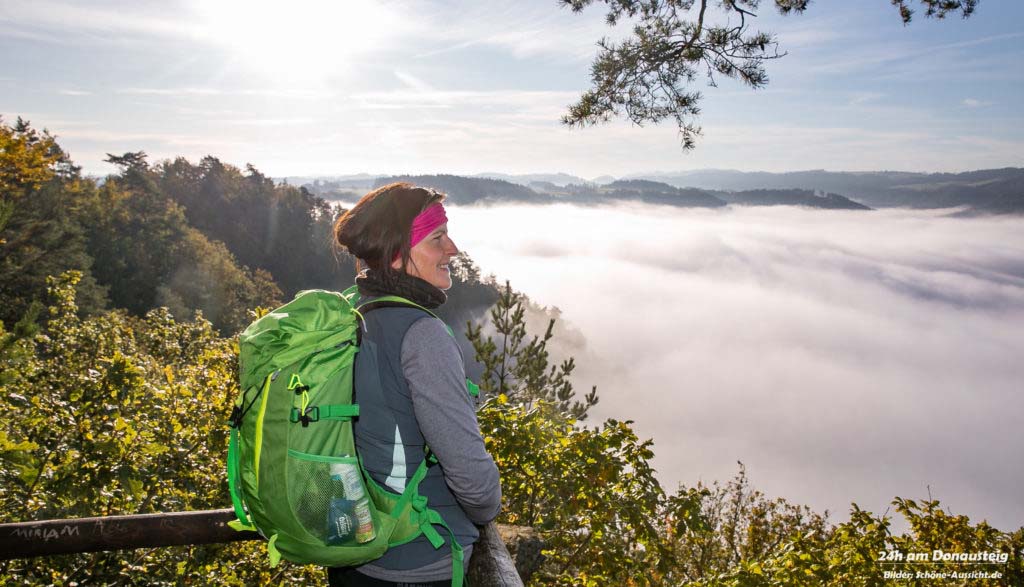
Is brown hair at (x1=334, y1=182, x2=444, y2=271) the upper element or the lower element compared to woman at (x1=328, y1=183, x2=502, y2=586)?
upper

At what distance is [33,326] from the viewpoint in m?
3.98

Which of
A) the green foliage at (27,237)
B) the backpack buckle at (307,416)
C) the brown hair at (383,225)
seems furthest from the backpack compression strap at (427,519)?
the green foliage at (27,237)

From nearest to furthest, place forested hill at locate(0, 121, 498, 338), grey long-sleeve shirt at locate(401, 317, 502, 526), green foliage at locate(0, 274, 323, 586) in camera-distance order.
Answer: grey long-sleeve shirt at locate(401, 317, 502, 526) < green foliage at locate(0, 274, 323, 586) < forested hill at locate(0, 121, 498, 338)

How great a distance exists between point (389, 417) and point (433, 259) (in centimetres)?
57

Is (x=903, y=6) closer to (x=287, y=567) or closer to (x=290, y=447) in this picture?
(x=290, y=447)

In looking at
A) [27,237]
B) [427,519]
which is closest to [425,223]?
[427,519]

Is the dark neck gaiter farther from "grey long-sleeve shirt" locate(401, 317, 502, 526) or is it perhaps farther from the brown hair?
"grey long-sleeve shirt" locate(401, 317, 502, 526)

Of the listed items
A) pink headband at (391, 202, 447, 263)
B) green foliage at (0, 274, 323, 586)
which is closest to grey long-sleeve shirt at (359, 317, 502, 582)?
pink headband at (391, 202, 447, 263)

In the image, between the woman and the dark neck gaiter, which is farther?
the dark neck gaiter

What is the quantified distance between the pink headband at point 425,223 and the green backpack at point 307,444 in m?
0.39

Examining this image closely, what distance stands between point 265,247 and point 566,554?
83527mm

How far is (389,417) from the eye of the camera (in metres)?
1.73

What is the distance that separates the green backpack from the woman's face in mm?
317

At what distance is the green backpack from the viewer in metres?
1.57
